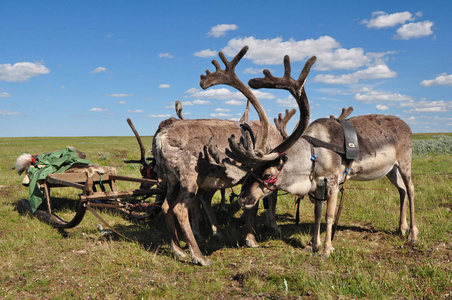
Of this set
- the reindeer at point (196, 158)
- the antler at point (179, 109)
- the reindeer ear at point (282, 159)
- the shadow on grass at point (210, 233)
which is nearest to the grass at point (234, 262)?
the shadow on grass at point (210, 233)

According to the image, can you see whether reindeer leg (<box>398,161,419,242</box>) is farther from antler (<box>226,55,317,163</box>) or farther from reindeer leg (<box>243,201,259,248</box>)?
reindeer leg (<box>243,201,259,248</box>)

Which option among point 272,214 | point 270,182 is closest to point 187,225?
point 270,182

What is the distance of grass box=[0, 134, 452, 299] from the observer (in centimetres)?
476

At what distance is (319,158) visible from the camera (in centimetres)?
611

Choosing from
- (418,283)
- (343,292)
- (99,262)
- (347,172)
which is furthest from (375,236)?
(99,262)

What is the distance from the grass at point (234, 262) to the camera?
4762 millimetres

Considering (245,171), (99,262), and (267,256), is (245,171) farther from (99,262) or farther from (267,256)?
(99,262)

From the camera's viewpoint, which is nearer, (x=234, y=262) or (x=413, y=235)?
(x=234, y=262)

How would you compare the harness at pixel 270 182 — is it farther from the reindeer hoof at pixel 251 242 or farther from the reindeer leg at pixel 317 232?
the reindeer hoof at pixel 251 242

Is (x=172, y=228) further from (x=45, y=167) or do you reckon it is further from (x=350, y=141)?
(x=45, y=167)

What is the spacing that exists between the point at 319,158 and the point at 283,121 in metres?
1.70

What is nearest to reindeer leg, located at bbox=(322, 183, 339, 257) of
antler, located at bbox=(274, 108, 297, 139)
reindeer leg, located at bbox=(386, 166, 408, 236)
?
antler, located at bbox=(274, 108, 297, 139)

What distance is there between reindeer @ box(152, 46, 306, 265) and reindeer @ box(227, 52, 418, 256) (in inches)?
13.1

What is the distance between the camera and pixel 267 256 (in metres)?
6.16
